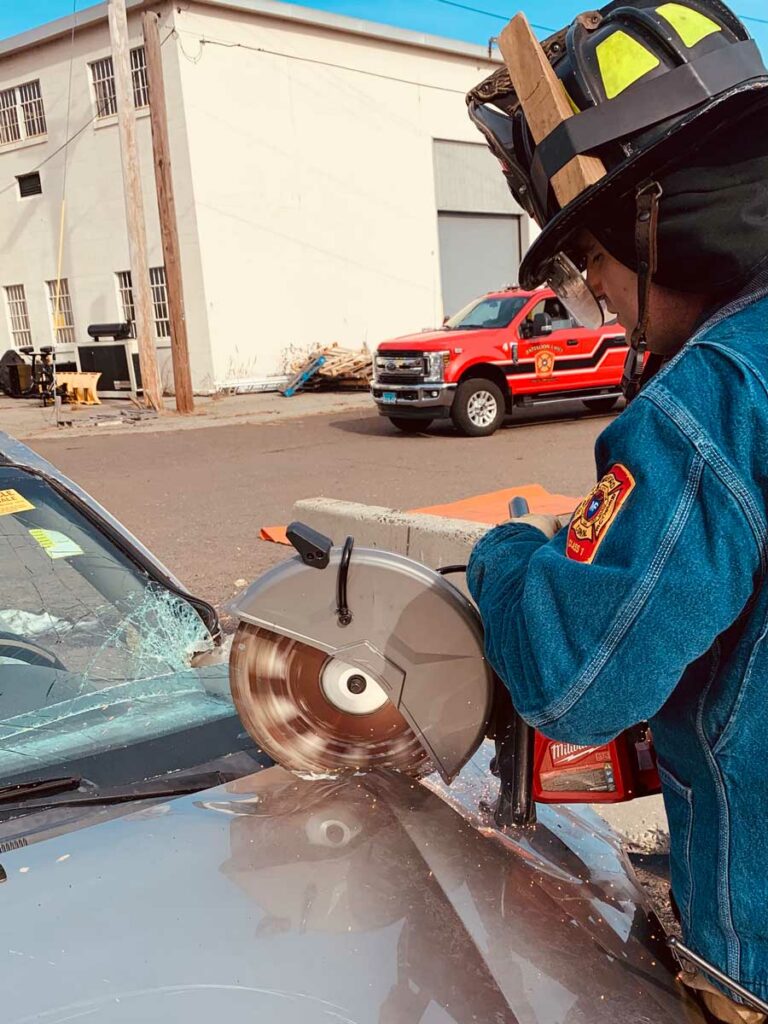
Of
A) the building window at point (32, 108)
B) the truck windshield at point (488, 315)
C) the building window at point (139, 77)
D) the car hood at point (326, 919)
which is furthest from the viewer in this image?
the building window at point (32, 108)

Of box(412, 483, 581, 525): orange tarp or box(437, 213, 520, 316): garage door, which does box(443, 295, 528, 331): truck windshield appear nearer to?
box(412, 483, 581, 525): orange tarp

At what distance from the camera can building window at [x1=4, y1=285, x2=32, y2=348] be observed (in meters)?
21.7

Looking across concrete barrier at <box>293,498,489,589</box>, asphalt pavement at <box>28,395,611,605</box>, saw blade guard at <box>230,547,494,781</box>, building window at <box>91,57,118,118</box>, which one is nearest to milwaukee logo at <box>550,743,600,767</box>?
saw blade guard at <box>230,547,494,781</box>

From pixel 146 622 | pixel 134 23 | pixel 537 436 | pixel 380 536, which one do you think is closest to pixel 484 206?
pixel 134 23

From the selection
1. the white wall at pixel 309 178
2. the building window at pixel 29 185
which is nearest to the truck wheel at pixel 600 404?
the white wall at pixel 309 178

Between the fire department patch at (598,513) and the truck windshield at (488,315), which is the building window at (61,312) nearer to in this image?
the truck windshield at (488,315)

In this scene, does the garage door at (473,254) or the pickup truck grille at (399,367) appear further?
the garage door at (473,254)

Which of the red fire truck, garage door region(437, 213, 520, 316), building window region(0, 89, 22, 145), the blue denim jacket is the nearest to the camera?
the blue denim jacket

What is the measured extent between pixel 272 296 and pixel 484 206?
6.47 meters

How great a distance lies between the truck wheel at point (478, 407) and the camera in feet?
38.3

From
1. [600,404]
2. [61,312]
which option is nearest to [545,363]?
[600,404]

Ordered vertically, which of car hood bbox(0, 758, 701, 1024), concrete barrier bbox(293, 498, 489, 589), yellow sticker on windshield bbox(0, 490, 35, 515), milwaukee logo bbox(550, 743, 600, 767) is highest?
yellow sticker on windshield bbox(0, 490, 35, 515)

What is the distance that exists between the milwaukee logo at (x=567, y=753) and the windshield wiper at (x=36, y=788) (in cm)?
84

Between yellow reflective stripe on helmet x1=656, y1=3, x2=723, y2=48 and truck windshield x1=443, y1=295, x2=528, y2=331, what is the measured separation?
430 inches
